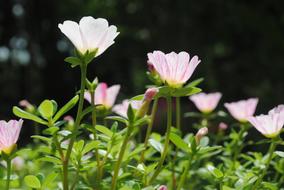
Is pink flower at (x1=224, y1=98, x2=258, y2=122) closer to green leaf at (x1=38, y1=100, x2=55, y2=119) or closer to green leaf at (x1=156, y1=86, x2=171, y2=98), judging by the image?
green leaf at (x1=156, y1=86, x2=171, y2=98)

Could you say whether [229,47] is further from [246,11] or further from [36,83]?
[36,83]

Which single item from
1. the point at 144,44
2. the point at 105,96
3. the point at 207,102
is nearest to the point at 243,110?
the point at 207,102

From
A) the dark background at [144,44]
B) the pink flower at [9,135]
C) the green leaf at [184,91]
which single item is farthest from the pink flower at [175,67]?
the dark background at [144,44]

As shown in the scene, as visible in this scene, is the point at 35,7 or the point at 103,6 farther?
the point at 35,7

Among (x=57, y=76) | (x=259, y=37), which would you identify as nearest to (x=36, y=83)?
(x=57, y=76)

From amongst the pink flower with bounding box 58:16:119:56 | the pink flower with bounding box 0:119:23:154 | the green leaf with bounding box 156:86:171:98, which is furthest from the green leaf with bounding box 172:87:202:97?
the pink flower with bounding box 0:119:23:154

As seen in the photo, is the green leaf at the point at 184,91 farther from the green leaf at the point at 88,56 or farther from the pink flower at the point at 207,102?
the pink flower at the point at 207,102

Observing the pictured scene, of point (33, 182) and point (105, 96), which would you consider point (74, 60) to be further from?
point (105, 96)
